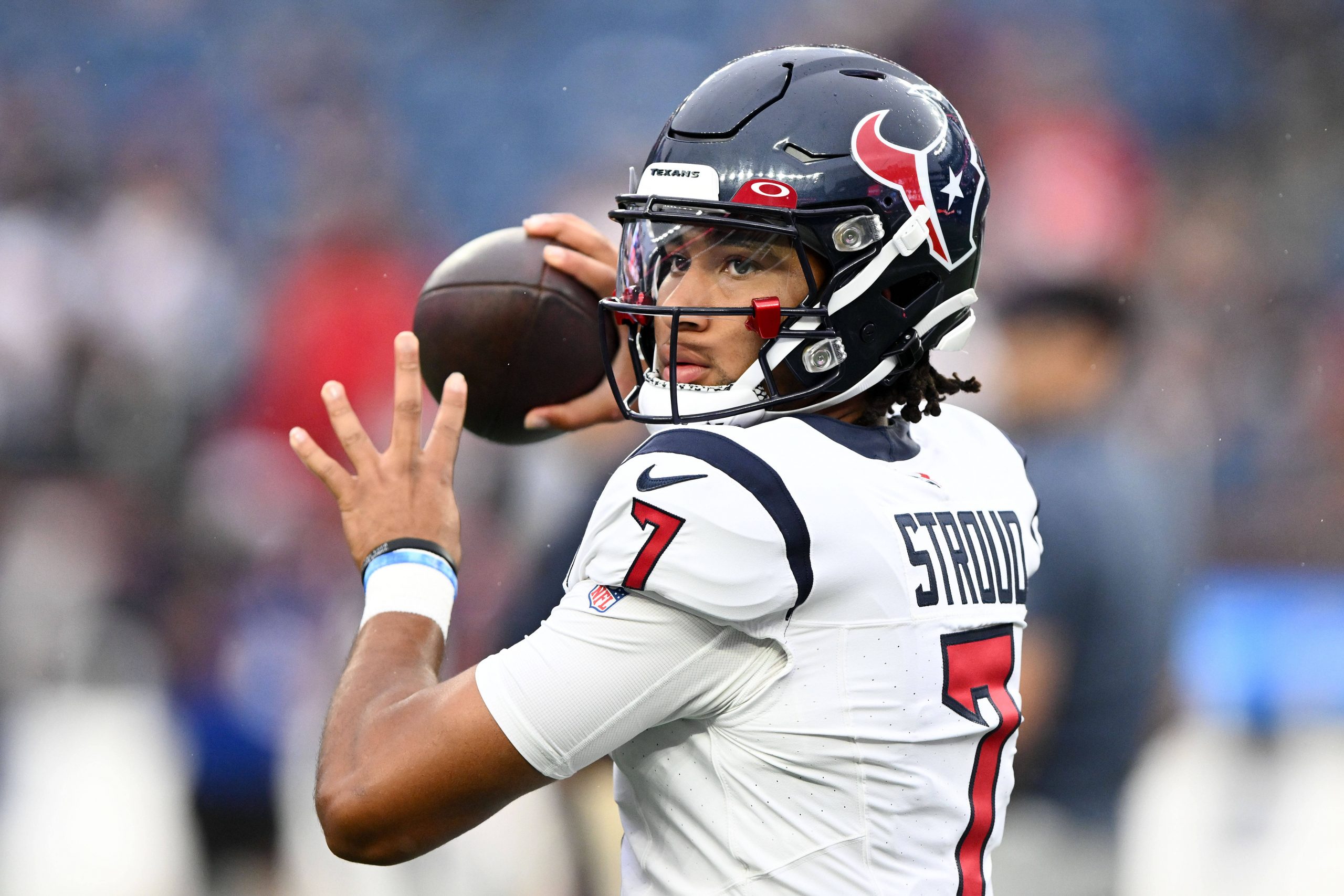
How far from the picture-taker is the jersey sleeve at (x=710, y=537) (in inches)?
54.2

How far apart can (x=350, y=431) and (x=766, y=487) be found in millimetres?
660

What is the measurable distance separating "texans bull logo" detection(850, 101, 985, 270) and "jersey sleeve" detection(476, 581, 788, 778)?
627 millimetres

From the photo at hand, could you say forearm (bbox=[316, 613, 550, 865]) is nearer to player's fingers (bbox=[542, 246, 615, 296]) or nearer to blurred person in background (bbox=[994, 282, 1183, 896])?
player's fingers (bbox=[542, 246, 615, 296])

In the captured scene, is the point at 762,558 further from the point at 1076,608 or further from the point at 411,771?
the point at 1076,608

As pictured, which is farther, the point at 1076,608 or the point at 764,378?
the point at 1076,608

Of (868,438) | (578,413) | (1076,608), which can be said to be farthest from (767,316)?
(1076,608)

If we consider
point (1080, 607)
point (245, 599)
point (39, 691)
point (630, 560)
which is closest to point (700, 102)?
point (630, 560)

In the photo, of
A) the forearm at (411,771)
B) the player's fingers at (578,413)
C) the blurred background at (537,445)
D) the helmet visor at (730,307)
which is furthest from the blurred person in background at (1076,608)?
the forearm at (411,771)

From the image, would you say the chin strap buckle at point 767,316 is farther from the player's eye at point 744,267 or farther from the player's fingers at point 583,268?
the player's fingers at point 583,268

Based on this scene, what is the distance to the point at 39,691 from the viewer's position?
489cm

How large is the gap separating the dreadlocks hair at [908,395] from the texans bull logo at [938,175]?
0.15 metres

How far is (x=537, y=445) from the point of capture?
198 inches

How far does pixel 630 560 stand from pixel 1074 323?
216 centimetres

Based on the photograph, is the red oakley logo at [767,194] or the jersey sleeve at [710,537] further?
the red oakley logo at [767,194]
